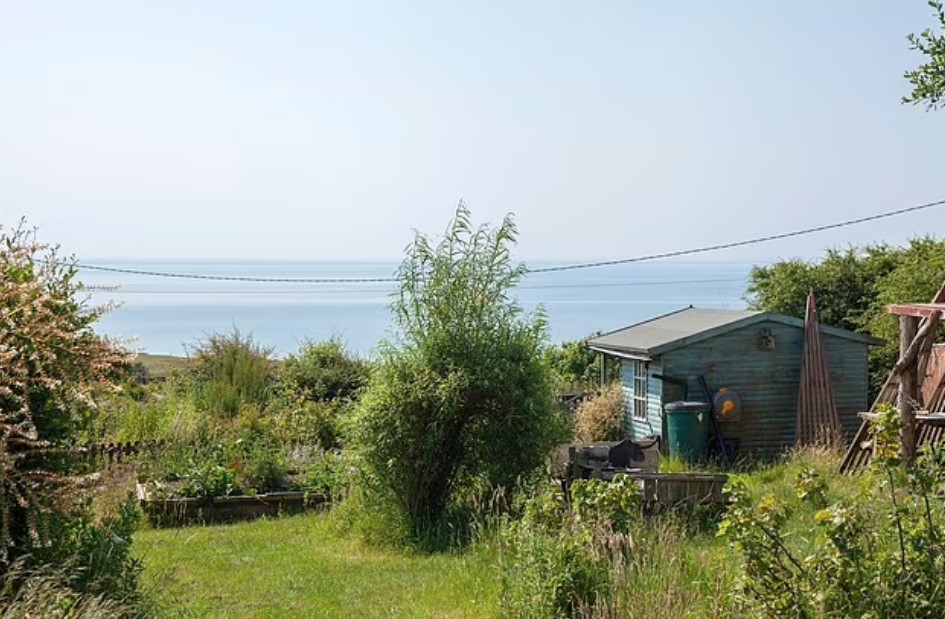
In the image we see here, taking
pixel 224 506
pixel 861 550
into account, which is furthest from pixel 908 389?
pixel 224 506

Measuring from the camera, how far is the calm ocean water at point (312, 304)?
11.1 metres

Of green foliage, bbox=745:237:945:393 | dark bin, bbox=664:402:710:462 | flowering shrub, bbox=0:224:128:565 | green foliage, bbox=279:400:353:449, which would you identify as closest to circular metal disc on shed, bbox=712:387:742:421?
dark bin, bbox=664:402:710:462

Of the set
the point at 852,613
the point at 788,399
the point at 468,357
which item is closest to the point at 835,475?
the point at 788,399

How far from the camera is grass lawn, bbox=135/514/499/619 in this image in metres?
7.08

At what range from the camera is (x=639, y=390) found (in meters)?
16.6

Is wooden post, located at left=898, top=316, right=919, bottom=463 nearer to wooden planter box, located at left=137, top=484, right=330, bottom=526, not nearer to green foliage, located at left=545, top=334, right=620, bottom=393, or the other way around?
wooden planter box, located at left=137, top=484, right=330, bottom=526

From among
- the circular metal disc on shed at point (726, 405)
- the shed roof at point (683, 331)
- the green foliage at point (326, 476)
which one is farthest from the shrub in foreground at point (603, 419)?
the green foliage at point (326, 476)

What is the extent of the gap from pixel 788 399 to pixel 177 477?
915cm

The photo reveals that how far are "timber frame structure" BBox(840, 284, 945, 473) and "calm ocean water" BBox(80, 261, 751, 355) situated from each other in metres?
3.68

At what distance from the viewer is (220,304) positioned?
68.6 m

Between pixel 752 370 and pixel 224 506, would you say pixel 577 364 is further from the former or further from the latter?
pixel 224 506

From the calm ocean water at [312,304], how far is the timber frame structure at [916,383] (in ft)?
12.1

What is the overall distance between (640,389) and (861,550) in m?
12.2

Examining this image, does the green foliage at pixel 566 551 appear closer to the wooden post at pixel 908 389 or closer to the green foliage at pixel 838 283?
the wooden post at pixel 908 389
